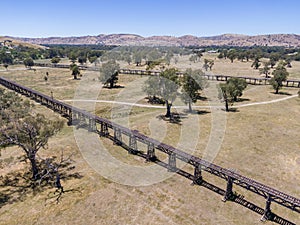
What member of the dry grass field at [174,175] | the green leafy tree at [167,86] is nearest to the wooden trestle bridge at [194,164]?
the dry grass field at [174,175]

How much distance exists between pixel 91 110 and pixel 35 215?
43.9 metres

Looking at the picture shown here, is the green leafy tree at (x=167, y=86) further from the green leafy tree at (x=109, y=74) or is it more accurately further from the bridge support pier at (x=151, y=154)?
the green leafy tree at (x=109, y=74)

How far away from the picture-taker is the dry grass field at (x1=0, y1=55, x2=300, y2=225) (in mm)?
29875

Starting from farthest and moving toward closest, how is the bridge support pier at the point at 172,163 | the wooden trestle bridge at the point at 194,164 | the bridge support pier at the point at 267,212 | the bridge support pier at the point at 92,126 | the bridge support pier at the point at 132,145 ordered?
the bridge support pier at the point at 92,126 < the bridge support pier at the point at 132,145 < the bridge support pier at the point at 172,163 < the bridge support pier at the point at 267,212 < the wooden trestle bridge at the point at 194,164

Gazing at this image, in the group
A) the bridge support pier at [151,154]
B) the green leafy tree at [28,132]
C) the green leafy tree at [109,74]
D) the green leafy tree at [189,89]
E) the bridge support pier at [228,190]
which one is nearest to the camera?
the bridge support pier at [228,190]

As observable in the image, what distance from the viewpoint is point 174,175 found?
38375mm

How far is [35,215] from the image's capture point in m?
30.1

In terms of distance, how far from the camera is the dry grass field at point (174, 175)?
1176 inches

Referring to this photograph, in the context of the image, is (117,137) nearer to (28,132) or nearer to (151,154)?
(151,154)

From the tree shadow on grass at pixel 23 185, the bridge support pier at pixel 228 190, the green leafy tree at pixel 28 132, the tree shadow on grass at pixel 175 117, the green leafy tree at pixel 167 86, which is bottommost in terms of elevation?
the tree shadow on grass at pixel 23 185

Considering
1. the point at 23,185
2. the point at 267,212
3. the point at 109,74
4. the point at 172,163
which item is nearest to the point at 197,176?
the point at 172,163

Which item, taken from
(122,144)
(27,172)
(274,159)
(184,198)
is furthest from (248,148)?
(27,172)

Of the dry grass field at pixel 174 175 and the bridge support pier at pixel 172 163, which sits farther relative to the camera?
the bridge support pier at pixel 172 163

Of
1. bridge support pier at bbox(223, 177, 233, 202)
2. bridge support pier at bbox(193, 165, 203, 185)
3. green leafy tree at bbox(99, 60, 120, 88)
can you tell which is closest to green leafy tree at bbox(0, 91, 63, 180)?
bridge support pier at bbox(193, 165, 203, 185)
